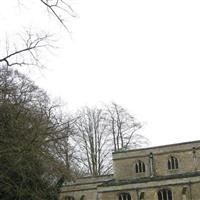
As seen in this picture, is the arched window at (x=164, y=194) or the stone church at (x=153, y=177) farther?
the arched window at (x=164, y=194)

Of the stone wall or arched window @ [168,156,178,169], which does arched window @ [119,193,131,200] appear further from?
arched window @ [168,156,178,169]

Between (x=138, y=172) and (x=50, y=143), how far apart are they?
26.8 metres

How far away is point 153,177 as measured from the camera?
143 ft

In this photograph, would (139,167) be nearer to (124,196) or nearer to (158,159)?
(158,159)

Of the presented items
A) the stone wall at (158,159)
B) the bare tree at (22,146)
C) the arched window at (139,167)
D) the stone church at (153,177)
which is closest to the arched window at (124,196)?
the stone church at (153,177)

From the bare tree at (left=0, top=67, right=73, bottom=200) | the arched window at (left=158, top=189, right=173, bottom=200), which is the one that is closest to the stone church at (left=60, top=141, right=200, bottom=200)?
the arched window at (left=158, top=189, right=173, bottom=200)

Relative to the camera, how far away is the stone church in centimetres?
4034

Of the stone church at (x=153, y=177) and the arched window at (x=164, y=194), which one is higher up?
the stone church at (x=153, y=177)

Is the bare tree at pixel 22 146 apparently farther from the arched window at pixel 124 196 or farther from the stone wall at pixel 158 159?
A: the stone wall at pixel 158 159

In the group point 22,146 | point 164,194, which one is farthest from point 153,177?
point 22,146

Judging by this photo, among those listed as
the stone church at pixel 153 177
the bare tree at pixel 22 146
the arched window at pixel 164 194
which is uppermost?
the stone church at pixel 153 177

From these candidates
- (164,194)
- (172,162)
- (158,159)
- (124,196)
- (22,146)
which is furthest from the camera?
(158,159)

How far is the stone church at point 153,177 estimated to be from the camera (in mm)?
40344

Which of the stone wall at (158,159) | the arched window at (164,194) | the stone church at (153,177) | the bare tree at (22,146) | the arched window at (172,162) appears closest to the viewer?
the bare tree at (22,146)
